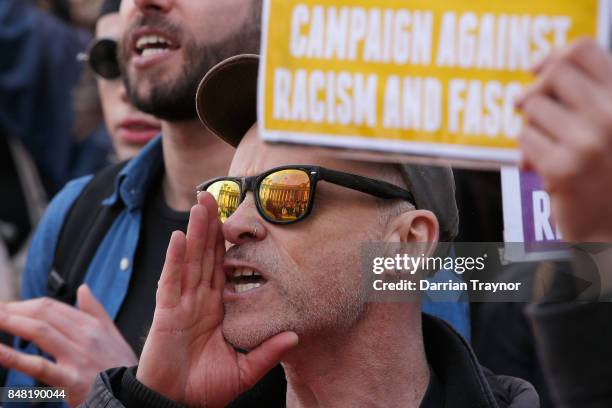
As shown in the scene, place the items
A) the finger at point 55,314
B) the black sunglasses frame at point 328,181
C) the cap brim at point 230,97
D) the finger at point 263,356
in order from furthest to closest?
the finger at point 55,314
the cap brim at point 230,97
the black sunglasses frame at point 328,181
the finger at point 263,356

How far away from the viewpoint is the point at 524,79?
196cm

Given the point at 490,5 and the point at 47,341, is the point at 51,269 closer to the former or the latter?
the point at 47,341

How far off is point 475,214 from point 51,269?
5.14 feet

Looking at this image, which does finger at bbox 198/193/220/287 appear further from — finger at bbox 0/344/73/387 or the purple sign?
the purple sign

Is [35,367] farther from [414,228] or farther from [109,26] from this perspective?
[109,26]

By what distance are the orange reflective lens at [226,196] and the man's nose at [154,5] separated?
1044 millimetres

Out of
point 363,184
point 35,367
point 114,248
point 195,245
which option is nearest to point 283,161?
point 363,184

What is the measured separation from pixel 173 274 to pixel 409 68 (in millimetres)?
1074

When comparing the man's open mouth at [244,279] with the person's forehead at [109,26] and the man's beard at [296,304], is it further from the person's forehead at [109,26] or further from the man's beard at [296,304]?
the person's forehead at [109,26]

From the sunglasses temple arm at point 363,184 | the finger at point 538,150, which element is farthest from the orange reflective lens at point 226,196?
the finger at point 538,150

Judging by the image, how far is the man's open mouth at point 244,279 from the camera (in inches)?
114

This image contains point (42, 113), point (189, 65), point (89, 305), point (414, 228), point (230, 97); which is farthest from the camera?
point (42, 113)

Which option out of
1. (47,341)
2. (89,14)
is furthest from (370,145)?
(89,14)

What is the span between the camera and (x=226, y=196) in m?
3.00
